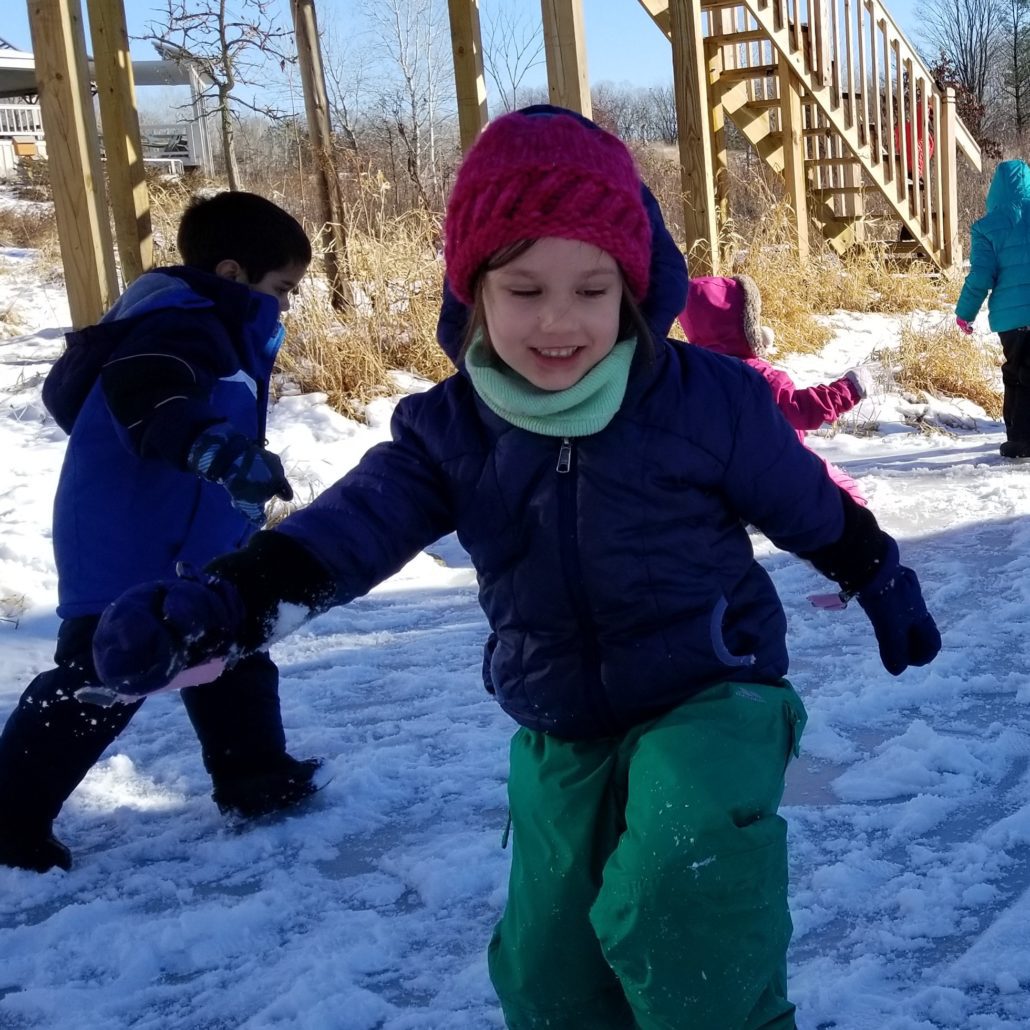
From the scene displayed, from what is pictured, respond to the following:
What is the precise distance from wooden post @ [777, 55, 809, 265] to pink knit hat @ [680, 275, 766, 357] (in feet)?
22.1

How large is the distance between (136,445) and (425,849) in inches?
42.1

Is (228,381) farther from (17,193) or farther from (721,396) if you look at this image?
(17,193)

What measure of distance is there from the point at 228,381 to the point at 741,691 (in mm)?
1539

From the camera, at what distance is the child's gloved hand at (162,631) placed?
139cm

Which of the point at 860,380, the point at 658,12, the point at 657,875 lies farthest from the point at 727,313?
the point at 658,12

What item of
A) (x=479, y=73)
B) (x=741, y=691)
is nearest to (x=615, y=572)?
(x=741, y=691)

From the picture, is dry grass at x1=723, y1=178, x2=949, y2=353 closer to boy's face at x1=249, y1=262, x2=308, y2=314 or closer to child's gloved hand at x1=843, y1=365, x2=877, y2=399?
child's gloved hand at x1=843, y1=365, x2=877, y2=399

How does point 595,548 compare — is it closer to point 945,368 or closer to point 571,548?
point 571,548

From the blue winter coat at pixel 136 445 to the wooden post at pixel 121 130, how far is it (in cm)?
435

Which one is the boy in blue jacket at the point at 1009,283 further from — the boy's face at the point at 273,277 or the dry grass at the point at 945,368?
the boy's face at the point at 273,277

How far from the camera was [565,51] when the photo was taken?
639 cm

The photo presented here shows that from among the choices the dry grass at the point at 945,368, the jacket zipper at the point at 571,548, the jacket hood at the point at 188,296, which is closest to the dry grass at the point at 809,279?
the dry grass at the point at 945,368

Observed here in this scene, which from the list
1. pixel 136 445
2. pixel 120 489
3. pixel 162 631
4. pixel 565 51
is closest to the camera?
pixel 162 631

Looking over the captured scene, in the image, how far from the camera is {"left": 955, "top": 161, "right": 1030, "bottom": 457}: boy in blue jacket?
664 centimetres
